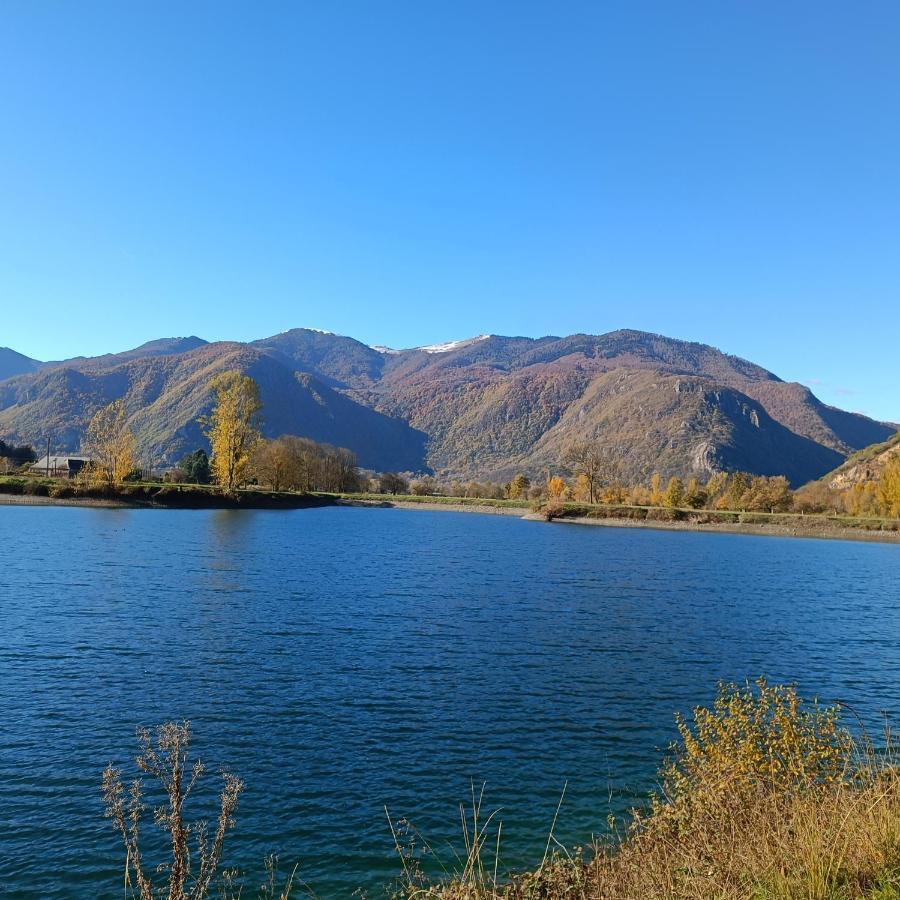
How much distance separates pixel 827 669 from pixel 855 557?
214ft

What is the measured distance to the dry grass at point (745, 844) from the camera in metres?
7.50

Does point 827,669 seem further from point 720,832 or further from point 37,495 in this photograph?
point 37,495

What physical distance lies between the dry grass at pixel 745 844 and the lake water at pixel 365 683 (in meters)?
2.40

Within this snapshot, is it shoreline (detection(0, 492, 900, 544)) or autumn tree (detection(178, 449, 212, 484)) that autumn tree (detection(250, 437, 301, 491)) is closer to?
shoreline (detection(0, 492, 900, 544))

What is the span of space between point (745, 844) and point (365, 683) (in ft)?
49.2

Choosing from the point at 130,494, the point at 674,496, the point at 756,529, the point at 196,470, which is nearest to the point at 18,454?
the point at 196,470

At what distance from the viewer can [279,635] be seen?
28078 mm

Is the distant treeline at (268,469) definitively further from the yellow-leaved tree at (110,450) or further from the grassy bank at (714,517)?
the grassy bank at (714,517)

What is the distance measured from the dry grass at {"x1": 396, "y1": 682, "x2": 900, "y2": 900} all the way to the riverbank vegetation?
0.09ft

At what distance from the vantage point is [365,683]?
72.5ft

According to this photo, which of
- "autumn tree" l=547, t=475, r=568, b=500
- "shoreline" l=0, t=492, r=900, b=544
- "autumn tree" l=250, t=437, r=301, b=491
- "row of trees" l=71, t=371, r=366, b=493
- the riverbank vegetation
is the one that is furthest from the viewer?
"autumn tree" l=547, t=475, r=568, b=500

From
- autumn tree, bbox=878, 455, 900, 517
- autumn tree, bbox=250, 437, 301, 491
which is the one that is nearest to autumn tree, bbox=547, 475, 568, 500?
autumn tree, bbox=250, 437, 301, 491

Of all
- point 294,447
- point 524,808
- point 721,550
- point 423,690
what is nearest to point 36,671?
point 423,690

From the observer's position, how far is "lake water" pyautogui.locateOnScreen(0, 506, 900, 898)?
13.6 meters
